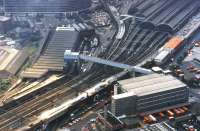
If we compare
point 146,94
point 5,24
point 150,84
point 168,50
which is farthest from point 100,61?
point 5,24

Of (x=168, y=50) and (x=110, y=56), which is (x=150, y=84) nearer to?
(x=110, y=56)

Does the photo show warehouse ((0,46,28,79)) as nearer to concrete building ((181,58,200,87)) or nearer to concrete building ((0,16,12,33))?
concrete building ((0,16,12,33))

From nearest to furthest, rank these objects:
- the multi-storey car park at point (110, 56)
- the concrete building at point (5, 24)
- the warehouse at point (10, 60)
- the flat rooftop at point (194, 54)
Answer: the multi-storey car park at point (110, 56) < the warehouse at point (10, 60) < the flat rooftop at point (194, 54) < the concrete building at point (5, 24)

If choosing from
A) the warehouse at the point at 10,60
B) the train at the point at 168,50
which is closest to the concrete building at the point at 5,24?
the warehouse at the point at 10,60

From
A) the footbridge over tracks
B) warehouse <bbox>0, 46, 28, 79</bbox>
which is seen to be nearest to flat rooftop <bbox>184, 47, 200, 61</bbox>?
the footbridge over tracks

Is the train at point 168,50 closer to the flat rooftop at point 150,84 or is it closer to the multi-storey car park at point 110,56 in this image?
the multi-storey car park at point 110,56

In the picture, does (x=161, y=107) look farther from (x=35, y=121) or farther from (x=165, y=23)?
(x=165, y=23)

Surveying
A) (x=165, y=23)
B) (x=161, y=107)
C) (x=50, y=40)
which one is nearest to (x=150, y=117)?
(x=161, y=107)
